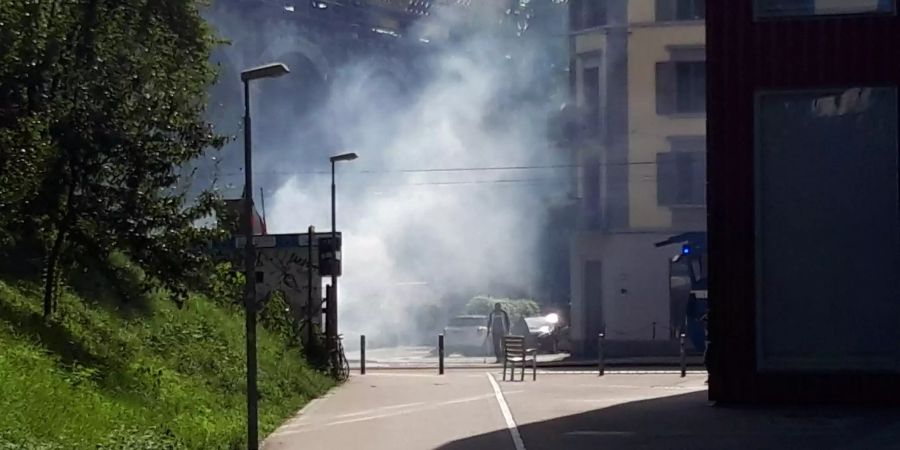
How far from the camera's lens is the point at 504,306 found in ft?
175

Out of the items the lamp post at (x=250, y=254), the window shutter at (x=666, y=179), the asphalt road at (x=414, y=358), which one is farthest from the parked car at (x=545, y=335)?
the lamp post at (x=250, y=254)

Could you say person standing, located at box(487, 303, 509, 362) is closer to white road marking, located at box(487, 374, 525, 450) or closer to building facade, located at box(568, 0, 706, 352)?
building facade, located at box(568, 0, 706, 352)

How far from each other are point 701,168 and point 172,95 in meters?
29.4

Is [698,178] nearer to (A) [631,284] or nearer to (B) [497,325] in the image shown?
(A) [631,284]

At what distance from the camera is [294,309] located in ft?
99.1

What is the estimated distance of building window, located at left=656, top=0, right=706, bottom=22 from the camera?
43.8m

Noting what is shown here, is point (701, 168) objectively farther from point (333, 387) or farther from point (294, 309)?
point (333, 387)

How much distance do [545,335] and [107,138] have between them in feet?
104

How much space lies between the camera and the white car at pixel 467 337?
46.8m

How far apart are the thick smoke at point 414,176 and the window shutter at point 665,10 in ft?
31.0

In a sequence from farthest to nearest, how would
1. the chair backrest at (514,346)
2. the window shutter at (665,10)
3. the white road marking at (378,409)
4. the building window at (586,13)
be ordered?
the building window at (586,13)
the window shutter at (665,10)
the chair backrest at (514,346)
the white road marking at (378,409)

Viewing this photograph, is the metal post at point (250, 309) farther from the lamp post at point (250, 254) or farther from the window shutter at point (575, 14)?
the window shutter at point (575, 14)

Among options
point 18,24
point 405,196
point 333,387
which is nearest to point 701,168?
point 405,196

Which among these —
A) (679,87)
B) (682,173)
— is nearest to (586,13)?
(679,87)
